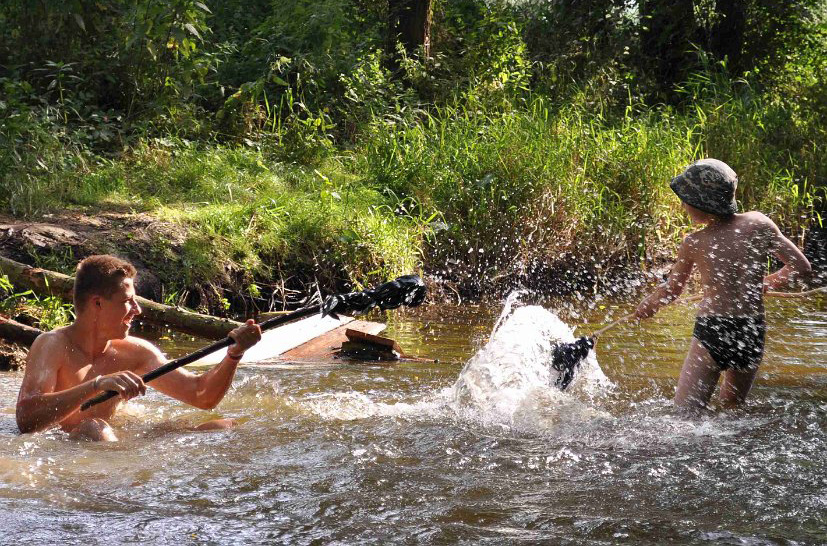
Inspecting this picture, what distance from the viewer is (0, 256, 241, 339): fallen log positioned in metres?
6.50

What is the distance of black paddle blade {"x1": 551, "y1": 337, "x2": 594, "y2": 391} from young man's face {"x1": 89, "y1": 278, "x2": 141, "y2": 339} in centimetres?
251

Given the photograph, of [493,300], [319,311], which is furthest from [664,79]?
[319,311]

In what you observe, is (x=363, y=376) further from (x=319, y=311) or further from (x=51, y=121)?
(x=51, y=121)

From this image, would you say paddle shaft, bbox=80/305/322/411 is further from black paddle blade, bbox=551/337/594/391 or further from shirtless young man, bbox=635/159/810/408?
shirtless young man, bbox=635/159/810/408

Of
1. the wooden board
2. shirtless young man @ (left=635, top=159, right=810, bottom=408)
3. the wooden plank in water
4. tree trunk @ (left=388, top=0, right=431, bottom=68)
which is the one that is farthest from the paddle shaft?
tree trunk @ (left=388, top=0, right=431, bottom=68)

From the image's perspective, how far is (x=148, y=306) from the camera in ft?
22.0

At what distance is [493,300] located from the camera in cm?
941

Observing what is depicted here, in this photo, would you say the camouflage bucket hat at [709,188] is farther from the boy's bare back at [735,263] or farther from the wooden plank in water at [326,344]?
the wooden plank in water at [326,344]

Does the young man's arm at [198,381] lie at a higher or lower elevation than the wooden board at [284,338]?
higher

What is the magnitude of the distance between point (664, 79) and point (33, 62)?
9848 mm

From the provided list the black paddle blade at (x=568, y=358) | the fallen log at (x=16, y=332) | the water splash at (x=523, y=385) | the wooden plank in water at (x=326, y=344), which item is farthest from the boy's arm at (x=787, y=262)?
the fallen log at (x=16, y=332)

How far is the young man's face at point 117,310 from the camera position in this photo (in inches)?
180

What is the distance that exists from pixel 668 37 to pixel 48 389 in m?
13.4

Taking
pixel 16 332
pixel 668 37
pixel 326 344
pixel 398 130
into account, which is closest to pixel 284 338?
pixel 326 344
